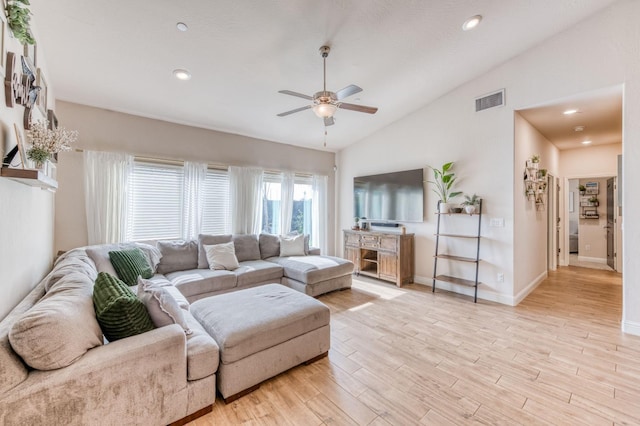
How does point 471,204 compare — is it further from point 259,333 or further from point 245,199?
point 245,199

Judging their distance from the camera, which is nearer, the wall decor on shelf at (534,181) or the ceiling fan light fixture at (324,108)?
the ceiling fan light fixture at (324,108)

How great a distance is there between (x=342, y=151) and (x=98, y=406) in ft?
19.1

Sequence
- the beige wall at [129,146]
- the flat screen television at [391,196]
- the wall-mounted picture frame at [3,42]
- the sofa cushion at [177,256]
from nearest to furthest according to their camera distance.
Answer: the wall-mounted picture frame at [3,42], the beige wall at [129,146], the sofa cushion at [177,256], the flat screen television at [391,196]

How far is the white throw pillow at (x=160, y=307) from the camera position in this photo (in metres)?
1.80

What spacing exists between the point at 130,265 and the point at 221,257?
1.10 m

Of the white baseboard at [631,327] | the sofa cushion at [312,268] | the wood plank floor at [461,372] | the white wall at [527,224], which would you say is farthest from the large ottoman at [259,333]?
the white baseboard at [631,327]

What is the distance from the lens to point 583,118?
13.3ft

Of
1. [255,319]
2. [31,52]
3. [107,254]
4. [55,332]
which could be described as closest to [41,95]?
[31,52]

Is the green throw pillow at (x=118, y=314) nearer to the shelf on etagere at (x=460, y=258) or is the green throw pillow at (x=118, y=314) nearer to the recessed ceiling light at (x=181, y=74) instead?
the recessed ceiling light at (x=181, y=74)

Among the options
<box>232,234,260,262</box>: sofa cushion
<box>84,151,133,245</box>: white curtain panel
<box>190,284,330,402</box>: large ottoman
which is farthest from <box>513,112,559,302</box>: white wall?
<box>84,151,133,245</box>: white curtain panel

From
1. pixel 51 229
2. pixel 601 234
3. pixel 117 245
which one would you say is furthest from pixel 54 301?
pixel 601 234

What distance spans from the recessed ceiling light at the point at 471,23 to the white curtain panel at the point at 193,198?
4.03m

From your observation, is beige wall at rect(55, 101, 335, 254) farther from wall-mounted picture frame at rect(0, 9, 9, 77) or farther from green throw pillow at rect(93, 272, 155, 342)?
green throw pillow at rect(93, 272, 155, 342)

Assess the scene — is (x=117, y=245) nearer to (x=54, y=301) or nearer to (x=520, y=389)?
(x=54, y=301)
